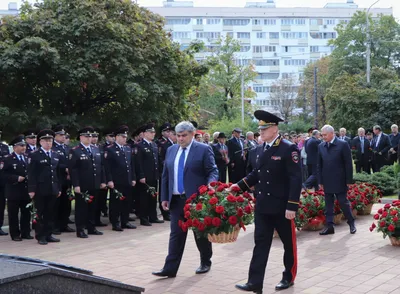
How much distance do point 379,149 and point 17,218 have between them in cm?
1379

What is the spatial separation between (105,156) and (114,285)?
7114 mm

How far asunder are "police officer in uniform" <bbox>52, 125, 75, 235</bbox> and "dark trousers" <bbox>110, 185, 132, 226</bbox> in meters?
0.90

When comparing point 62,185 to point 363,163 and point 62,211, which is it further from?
point 363,163

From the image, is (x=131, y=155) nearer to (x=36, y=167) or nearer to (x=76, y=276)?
(x=36, y=167)

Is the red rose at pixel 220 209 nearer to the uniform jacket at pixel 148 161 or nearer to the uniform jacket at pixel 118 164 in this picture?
the uniform jacket at pixel 118 164

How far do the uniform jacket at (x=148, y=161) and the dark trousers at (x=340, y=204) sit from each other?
4.13 metres

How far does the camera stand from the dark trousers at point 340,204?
10.5 m

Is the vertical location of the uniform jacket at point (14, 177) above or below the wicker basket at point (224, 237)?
above

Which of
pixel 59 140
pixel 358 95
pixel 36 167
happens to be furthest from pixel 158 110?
pixel 358 95

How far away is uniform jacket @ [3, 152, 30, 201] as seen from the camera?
429 inches

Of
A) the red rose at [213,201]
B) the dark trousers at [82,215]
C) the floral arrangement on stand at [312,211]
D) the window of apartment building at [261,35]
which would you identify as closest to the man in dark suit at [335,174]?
the floral arrangement on stand at [312,211]

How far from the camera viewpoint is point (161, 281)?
7352 millimetres

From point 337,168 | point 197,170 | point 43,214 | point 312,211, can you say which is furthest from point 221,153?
point 197,170

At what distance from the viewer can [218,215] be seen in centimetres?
673
